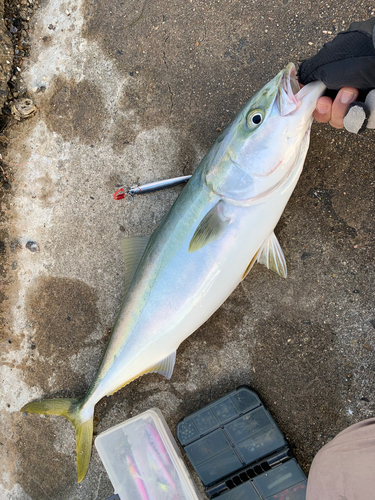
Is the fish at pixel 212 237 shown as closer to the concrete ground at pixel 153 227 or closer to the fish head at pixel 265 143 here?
the fish head at pixel 265 143

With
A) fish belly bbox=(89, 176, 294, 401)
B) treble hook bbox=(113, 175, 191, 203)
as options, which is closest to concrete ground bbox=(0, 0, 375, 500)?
treble hook bbox=(113, 175, 191, 203)

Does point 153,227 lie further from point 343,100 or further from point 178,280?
point 343,100

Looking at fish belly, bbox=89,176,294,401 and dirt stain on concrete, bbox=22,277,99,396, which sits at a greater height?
fish belly, bbox=89,176,294,401

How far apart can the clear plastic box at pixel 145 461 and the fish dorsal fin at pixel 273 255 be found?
1.45 meters

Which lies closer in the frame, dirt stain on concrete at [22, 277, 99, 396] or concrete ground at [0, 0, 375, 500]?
concrete ground at [0, 0, 375, 500]

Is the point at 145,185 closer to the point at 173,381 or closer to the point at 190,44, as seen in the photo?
the point at 190,44

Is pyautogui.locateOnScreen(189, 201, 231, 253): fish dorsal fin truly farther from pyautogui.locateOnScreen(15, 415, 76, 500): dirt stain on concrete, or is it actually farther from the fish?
pyautogui.locateOnScreen(15, 415, 76, 500): dirt stain on concrete

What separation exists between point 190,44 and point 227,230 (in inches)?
64.0

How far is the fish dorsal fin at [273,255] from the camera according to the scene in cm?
217

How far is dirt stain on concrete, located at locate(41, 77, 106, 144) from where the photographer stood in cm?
268

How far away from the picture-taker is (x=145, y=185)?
8.11 feet

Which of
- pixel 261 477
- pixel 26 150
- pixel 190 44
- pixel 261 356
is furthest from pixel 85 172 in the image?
pixel 261 477

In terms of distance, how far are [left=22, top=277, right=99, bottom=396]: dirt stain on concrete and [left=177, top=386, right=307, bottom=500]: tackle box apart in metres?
1.04

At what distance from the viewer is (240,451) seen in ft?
7.70
